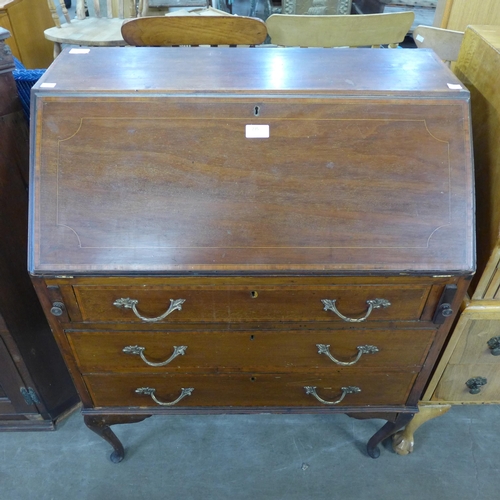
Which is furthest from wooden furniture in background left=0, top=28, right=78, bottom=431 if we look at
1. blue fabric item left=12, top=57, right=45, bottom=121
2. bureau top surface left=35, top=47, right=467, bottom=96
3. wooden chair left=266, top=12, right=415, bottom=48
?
wooden chair left=266, top=12, right=415, bottom=48

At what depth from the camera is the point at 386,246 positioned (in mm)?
961

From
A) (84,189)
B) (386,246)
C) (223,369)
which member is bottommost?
(223,369)

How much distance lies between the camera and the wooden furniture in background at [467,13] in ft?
7.19

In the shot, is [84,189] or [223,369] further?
[223,369]

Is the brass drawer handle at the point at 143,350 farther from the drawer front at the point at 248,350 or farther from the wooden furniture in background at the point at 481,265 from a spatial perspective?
the wooden furniture in background at the point at 481,265

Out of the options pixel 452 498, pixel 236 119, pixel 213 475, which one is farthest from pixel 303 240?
pixel 452 498

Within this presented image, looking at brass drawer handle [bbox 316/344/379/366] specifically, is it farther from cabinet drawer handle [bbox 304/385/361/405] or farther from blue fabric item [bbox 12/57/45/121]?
blue fabric item [bbox 12/57/45/121]

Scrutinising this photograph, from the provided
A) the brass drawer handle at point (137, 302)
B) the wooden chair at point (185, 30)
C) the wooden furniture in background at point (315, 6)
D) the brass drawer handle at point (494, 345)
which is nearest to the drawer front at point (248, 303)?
the brass drawer handle at point (137, 302)

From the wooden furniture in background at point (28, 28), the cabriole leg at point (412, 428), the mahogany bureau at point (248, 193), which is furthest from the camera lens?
the wooden furniture in background at point (28, 28)

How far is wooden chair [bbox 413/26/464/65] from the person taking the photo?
61.7 inches

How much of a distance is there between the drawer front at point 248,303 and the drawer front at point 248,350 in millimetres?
61

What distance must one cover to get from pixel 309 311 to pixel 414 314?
0.26 metres

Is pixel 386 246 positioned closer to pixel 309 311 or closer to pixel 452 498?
pixel 309 311

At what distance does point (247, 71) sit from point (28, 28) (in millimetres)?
2404
